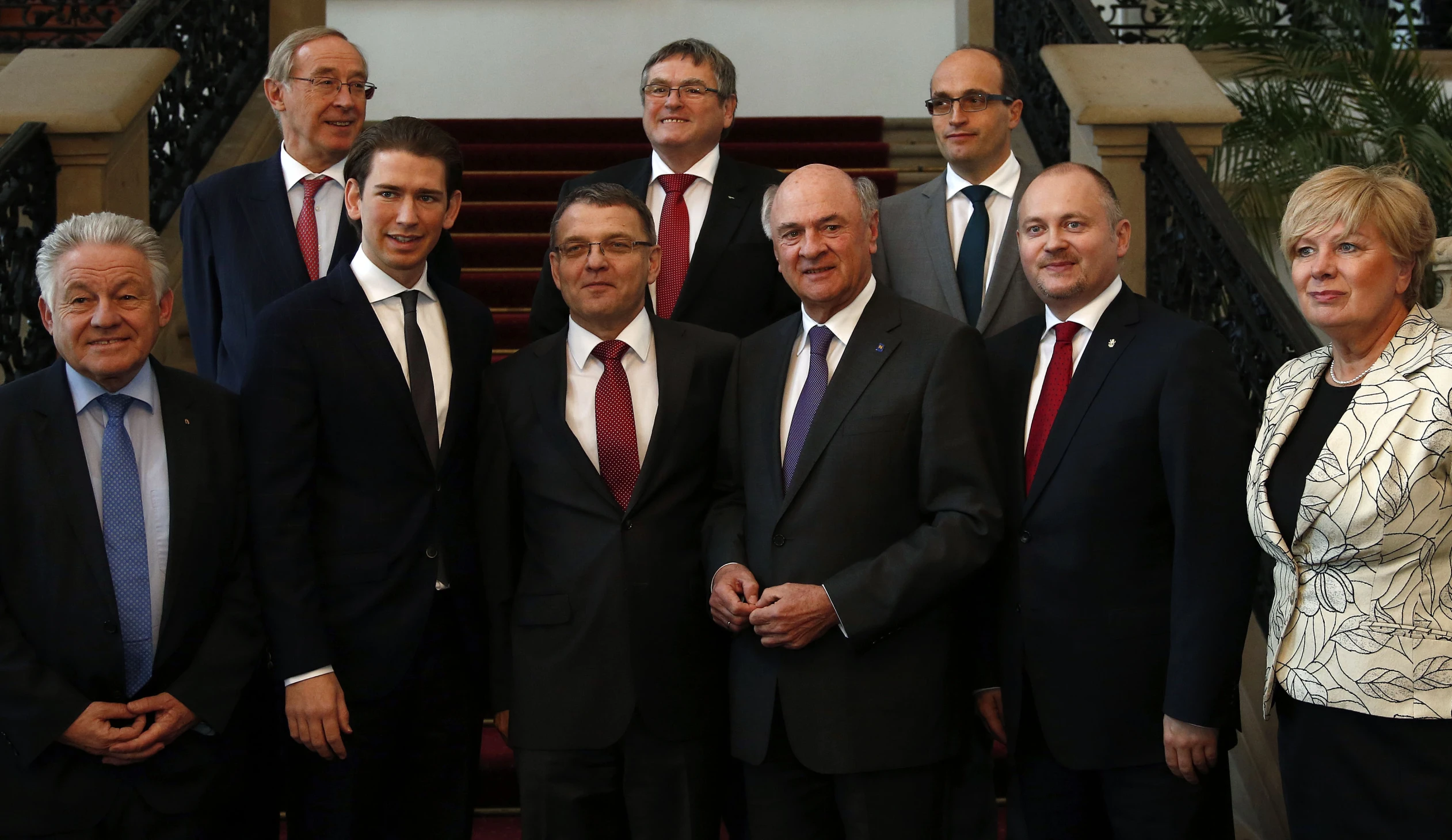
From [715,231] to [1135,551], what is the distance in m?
1.48

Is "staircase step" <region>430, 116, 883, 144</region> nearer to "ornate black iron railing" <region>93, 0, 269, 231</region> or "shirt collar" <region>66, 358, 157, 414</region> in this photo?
"ornate black iron railing" <region>93, 0, 269, 231</region>

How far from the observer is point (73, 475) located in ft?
8.27

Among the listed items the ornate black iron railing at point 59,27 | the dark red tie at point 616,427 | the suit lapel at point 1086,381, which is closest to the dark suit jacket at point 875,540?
the suit lapel at point 1086,381

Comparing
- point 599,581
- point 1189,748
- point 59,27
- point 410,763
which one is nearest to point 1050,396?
point 1189,748

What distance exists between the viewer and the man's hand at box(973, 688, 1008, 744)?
276 centimetres

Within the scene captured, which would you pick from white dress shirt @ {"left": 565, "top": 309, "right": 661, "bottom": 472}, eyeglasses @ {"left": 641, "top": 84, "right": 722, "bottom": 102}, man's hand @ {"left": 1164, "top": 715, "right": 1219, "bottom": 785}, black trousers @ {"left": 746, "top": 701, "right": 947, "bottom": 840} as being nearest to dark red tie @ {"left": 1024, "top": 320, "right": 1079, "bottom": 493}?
man's hand @ {"left": 1164, "top": 715, "right": 1219, "bottom": 785}

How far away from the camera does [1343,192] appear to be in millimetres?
2430

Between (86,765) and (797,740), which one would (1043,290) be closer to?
(797,740)

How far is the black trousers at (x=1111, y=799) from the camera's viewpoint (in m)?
2.54

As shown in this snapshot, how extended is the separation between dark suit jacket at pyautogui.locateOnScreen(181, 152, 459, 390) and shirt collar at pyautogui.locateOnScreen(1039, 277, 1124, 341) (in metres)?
1.52

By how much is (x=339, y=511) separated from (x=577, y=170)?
431 centimetres

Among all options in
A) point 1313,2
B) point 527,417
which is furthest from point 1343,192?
point 1313,2

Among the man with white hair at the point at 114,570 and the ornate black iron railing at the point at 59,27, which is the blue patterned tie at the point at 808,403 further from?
the ornate black iron railing at the point at 59,27

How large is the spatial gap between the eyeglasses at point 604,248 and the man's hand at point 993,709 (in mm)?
1244
